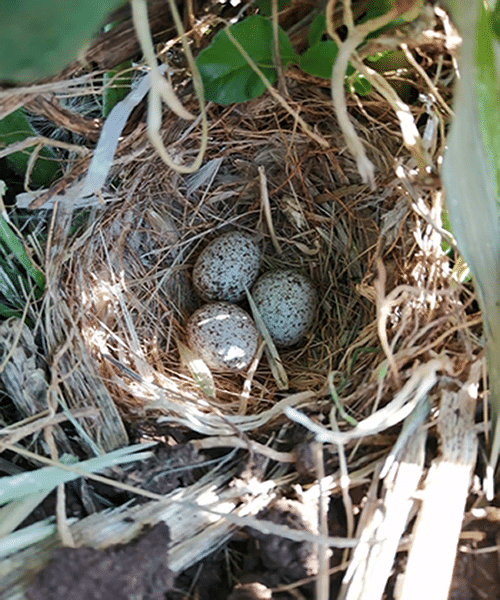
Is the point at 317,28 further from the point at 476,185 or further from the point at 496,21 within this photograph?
the point at 476,185

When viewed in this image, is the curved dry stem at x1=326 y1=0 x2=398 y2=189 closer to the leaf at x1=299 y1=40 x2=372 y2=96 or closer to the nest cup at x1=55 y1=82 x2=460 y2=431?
the leaf at x1=299 y1=40 x2=372 y2=96

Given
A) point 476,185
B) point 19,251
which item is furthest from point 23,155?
point 476,185

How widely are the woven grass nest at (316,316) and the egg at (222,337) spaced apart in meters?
0.06

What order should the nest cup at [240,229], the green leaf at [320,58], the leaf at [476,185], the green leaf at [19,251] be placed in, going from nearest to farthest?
1. the leaf at [476,185]
2. the green leaf at [320,58]
3. the green leaf at [19,251]
4. the nest cup at [240,229]

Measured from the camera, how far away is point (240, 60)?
1033 mm

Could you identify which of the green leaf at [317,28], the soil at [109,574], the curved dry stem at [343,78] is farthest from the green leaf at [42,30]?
the soil at [109,574]

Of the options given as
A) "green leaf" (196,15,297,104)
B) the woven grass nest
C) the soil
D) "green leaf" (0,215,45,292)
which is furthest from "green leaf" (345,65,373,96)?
the soil

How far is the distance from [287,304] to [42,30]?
995 millimetres

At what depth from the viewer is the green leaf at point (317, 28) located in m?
0.97

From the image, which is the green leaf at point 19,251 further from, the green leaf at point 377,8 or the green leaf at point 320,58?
the green leaf at point 377,8

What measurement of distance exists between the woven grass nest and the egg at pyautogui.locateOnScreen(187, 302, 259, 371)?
0.06 meters

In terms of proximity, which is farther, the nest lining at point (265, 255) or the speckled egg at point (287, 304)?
the speckled egg at point (287, 304)

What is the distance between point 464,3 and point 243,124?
0.73 m

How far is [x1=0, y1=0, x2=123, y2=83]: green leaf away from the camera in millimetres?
544
